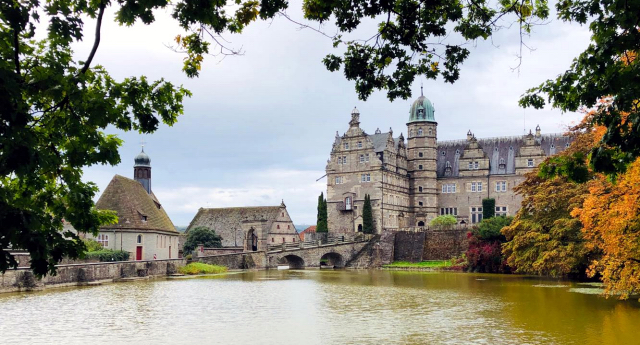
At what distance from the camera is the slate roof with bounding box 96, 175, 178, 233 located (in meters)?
40.3

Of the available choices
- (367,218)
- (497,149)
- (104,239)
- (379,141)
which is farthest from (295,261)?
(497,149)

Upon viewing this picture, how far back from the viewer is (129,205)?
135 ft

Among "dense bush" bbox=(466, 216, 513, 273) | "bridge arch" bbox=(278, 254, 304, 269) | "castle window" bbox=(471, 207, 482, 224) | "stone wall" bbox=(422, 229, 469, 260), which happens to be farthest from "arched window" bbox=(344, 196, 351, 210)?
"dense bush" bbox=(466, 216, 513, 273)

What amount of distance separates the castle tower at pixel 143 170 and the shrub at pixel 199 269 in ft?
42.7

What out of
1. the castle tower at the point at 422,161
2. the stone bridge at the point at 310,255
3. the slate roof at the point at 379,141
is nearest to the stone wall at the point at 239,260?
the stone bridge at the point at 310,255

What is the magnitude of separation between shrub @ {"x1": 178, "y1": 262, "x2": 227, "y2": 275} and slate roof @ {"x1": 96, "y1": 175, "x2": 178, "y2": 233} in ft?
13.1

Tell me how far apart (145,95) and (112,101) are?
703 mm

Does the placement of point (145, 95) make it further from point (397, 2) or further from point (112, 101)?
point (397, 2)

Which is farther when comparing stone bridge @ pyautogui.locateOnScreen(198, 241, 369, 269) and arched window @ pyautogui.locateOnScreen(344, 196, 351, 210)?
arched window @ pyautogui.locateOnScreen(344, 196, 351, 210)

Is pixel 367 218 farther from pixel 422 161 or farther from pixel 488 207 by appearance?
pixel 488 207

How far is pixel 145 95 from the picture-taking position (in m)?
8.53

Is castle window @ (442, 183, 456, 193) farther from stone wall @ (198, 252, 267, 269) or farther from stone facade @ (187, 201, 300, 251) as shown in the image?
stone wall @ (198, 252, 267, 269)

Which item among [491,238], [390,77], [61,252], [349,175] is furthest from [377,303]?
[349,175]

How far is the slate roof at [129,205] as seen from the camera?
4028 cm
